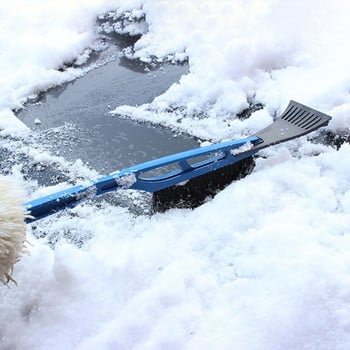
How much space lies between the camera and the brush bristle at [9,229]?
742mm

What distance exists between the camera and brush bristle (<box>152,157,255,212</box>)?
1.14 metres

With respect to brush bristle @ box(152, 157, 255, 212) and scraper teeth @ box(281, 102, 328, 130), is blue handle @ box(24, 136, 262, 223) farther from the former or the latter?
scraper teeth @ box(281, 102, 328, 130)

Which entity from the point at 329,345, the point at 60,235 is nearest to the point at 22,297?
the point at 60,235

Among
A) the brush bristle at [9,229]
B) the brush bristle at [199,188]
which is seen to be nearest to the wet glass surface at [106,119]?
the brush bristle at [199,188]

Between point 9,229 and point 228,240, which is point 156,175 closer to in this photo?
point 228,240

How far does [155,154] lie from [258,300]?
62 cm

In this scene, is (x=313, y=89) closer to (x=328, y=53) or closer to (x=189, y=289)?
(x=328, y=53)

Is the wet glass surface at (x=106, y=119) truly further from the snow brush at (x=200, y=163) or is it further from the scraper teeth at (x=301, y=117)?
the scraper teeth at (x=301, y=117)

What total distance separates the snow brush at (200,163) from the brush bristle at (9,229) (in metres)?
0.17

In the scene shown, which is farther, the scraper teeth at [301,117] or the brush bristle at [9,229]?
the scraper teeth at [301,117]

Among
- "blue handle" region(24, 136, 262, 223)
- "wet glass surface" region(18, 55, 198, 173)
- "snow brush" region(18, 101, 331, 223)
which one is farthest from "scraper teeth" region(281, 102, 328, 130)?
"wet glass surface" region(18, 55, 198, 173)

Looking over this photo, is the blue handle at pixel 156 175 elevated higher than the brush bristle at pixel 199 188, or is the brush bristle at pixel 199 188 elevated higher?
the blue handle at pixel 156 175

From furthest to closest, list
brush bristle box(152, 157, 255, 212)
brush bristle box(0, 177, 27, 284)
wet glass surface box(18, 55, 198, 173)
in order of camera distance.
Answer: wet glass surface box(18, 55, 198, 173) → brush bristle box(152, 157, 255, 212) → brush bristle box(0, 177, 27, 284)

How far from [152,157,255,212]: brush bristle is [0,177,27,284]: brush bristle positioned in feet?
1.36
